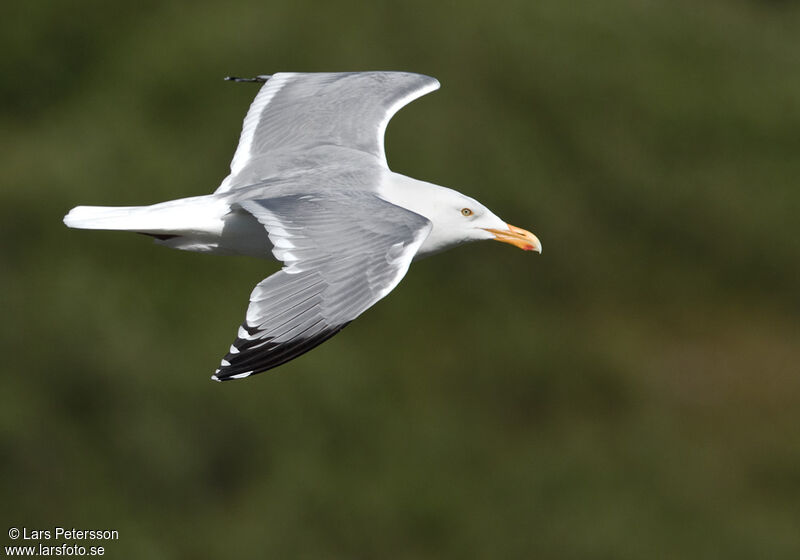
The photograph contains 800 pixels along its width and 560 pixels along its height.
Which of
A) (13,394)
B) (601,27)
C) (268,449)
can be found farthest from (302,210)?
(601,27)

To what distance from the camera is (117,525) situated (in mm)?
10961

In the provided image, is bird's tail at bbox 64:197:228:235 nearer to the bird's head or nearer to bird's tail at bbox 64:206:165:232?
bird's tail at bbox 64:206:165:232

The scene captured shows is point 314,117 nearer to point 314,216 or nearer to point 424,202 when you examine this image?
point 424,202

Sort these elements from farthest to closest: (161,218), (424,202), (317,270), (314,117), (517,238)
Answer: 1. (314,117)
2. (517,238)
3. (424,202)
4. (161,218)
5. (317,270)

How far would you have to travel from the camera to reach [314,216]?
462cm

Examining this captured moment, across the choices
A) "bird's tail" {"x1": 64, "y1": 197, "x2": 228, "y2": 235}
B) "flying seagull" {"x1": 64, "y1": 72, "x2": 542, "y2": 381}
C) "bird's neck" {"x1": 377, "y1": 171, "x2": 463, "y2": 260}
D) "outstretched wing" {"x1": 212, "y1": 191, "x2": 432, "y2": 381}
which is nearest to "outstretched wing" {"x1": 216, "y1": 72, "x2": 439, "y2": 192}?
"flying seagull" {"x1": 64, "y1": 72, "x2": 542, "y2": 381}

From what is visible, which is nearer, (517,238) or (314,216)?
(314,216)

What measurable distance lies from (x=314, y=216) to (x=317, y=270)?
28 cm

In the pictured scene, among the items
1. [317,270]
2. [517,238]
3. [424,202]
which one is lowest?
[517,238]

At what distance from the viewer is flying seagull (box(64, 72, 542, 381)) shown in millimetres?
4266

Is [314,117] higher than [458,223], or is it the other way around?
[314,117]

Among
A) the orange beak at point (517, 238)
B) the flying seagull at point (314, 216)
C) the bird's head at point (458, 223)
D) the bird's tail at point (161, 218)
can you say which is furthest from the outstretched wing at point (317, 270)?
the orange beak at point (517, 238)

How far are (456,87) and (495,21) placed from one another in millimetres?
921

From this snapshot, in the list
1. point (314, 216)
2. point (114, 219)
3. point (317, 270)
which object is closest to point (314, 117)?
point (114, 219)
